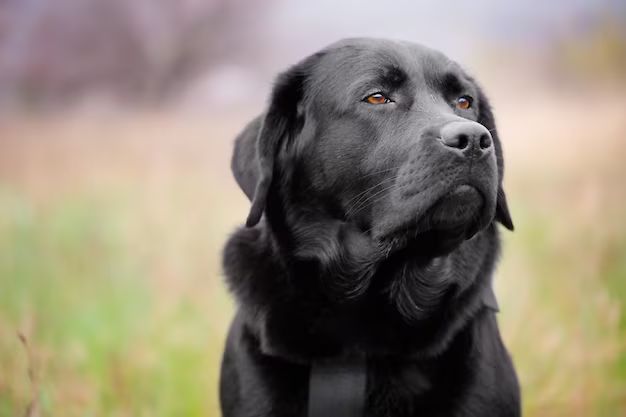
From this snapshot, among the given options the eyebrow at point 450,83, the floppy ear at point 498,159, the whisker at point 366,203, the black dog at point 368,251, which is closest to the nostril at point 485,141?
the black dog at point 368,251

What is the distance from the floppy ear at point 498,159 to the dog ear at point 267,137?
2.36 ft

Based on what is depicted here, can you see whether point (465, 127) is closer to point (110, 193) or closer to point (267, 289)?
point (267, 289)

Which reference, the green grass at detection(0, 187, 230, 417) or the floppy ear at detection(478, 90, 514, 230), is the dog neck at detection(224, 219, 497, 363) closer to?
the floppy ear at detection(478, 90, 514, 230)

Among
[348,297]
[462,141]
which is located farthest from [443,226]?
[348,297]

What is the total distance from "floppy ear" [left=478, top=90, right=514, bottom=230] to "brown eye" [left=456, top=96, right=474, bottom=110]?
10 cm

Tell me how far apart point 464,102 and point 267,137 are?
80cm

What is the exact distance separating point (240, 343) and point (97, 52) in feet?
13.6

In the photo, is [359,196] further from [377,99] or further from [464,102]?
[464,102]

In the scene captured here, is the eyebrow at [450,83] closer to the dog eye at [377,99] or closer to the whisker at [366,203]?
the dog eye at [377,99]

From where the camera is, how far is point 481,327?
241cm

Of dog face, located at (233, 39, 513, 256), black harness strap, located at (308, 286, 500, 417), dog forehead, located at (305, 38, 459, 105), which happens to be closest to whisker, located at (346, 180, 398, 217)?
dog face, located at (233, 39, 513, 256)

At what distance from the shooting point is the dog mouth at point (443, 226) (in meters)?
2.10

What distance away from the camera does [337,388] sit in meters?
2.24

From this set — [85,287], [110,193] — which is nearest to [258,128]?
[85,287]
